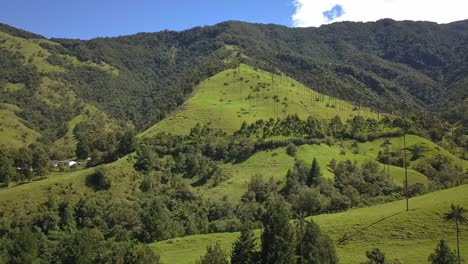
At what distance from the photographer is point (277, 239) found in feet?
240

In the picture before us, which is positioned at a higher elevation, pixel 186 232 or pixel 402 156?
pixel 402 156

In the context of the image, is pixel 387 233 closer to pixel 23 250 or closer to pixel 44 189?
pixel 23 250

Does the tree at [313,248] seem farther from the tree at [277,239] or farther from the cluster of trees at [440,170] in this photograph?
the cluster of trees at [440,170]

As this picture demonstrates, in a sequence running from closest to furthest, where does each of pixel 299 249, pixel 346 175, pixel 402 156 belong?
1. pixel 299 249
2. pixel 346 175
3. pixel 402 156

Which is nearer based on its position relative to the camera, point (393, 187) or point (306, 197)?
point (306, 197)

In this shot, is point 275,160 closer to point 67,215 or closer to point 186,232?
point 186,232

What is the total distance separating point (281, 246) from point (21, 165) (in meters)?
155

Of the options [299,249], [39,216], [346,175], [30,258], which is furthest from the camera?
[346,175]

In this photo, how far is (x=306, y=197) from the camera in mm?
138375

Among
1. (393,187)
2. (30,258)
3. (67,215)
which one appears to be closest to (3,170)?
(67,215)

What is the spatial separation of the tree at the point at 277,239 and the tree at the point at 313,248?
2.77 m

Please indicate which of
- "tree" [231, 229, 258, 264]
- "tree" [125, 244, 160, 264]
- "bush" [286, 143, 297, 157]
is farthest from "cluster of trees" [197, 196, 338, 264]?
"bush" [286, 143, 297, 157]

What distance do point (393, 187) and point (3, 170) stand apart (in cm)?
14702

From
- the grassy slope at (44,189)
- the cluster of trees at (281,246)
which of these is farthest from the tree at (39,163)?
the cluster of trees at (281,246)
